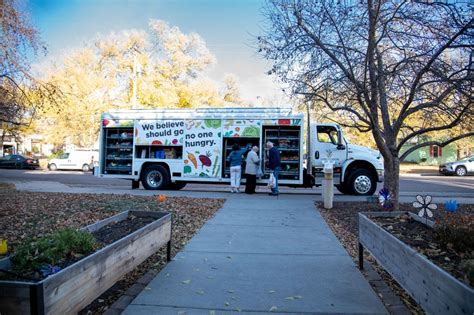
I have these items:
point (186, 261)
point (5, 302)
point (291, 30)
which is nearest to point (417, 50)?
point (291, 30)


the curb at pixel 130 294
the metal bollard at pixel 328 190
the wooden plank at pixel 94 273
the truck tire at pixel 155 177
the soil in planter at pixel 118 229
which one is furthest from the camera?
the truck tire at pixel 155 177

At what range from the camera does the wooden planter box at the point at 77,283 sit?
108 inches

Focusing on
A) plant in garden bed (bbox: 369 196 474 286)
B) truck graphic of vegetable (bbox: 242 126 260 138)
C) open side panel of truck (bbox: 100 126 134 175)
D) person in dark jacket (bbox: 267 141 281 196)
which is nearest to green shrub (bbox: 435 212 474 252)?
plant in garden bed (bbox: 369 196 474 286)

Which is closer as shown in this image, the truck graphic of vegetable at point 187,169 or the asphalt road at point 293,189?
the truck graphic of vegetable at point 187,169

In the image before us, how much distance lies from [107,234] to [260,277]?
1.96 meters

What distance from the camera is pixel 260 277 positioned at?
5285 mm

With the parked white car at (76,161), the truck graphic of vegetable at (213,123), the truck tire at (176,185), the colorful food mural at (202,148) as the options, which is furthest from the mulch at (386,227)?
the parked white car at (76,161)

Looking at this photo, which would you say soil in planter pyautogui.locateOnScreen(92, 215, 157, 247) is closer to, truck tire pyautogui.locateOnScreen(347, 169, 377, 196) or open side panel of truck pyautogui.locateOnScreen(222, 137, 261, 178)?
open side panel of truck pyautogui.locateOnScreen(222, 137, 261, 178)

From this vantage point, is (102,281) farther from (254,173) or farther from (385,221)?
(254,173)

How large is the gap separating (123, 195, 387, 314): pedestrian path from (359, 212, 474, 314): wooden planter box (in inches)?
18.6

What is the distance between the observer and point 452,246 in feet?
14.6

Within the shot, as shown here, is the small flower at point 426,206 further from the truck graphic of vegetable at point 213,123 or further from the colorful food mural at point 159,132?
the colorful food mural at point 159,132

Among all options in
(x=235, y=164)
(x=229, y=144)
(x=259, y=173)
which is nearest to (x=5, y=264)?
(x=235, y=164)

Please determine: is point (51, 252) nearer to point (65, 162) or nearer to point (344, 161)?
point (344, 161)
